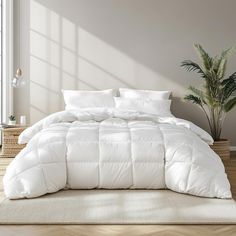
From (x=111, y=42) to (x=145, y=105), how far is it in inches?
44.6

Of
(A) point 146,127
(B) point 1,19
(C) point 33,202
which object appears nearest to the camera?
(C) point 33,202

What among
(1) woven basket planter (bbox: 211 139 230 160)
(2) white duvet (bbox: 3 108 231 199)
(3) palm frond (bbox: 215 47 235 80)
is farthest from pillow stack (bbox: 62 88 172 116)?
(2) white duvet (bbox: 3 108 231 199)

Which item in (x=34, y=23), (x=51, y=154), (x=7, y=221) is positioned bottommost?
(x=7, y=221)

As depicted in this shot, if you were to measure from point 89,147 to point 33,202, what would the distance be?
699mm

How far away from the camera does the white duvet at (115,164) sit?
3.60 metres

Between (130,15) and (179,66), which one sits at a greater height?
(130,15)

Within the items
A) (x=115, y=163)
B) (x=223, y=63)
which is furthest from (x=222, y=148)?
(x=115, y=163)

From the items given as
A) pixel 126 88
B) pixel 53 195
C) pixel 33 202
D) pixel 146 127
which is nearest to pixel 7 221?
pixel 33 202

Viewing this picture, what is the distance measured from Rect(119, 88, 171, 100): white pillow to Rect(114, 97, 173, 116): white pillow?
0.46 feet

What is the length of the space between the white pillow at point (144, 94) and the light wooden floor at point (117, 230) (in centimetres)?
362

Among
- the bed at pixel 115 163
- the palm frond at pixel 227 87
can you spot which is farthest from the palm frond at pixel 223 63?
the bed at pixel 115 163

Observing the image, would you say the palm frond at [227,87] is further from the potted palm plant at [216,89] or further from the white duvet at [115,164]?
the white duvet at [115,164]

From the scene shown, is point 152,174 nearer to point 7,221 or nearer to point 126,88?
point 7,221

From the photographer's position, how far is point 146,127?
172 inches
